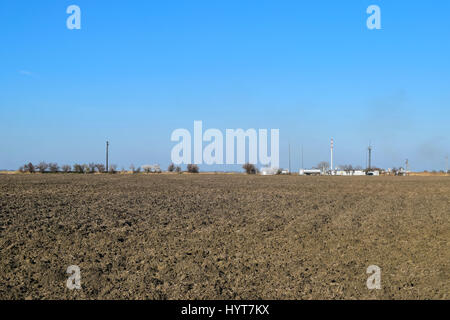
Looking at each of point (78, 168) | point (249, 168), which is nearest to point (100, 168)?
point (78, 168)

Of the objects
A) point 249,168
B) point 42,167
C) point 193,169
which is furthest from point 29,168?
point 249,168

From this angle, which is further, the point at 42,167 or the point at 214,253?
the point at 42,167

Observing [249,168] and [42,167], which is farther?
[249,168]

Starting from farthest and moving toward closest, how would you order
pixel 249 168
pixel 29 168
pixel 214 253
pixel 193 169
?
pixel 249 168 < pixel 193 169 < pixel 29 168 < pixel 214 253

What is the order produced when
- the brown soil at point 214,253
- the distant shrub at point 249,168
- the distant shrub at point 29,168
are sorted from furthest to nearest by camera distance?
the distant shrub at point 249,168, the distant shrub at point 29,168, the brown soil at point 214,253

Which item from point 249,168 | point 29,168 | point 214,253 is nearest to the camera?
point 214,253

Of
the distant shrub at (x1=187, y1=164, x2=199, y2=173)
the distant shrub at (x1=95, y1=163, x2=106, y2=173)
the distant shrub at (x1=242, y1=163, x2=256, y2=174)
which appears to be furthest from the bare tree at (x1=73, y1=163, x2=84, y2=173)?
the distant shrub at (x1=242, y1=163, x2=256, y2=174)

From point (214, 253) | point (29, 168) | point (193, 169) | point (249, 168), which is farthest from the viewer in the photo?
point (249, 168)

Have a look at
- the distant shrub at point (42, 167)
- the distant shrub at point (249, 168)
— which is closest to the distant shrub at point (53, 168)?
the distant shrub at point (42, 167)

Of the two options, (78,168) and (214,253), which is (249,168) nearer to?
(78,168)

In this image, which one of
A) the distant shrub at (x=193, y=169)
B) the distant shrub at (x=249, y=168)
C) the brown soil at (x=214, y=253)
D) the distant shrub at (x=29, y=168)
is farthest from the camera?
the distant shrub at (x=249, y=168)

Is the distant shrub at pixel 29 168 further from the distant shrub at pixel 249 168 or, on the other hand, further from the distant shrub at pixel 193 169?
the distant shrub at pixel 249 168

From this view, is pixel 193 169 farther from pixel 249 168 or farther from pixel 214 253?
pixel 214 253

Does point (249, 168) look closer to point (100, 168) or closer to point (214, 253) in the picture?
point (100, 168)
